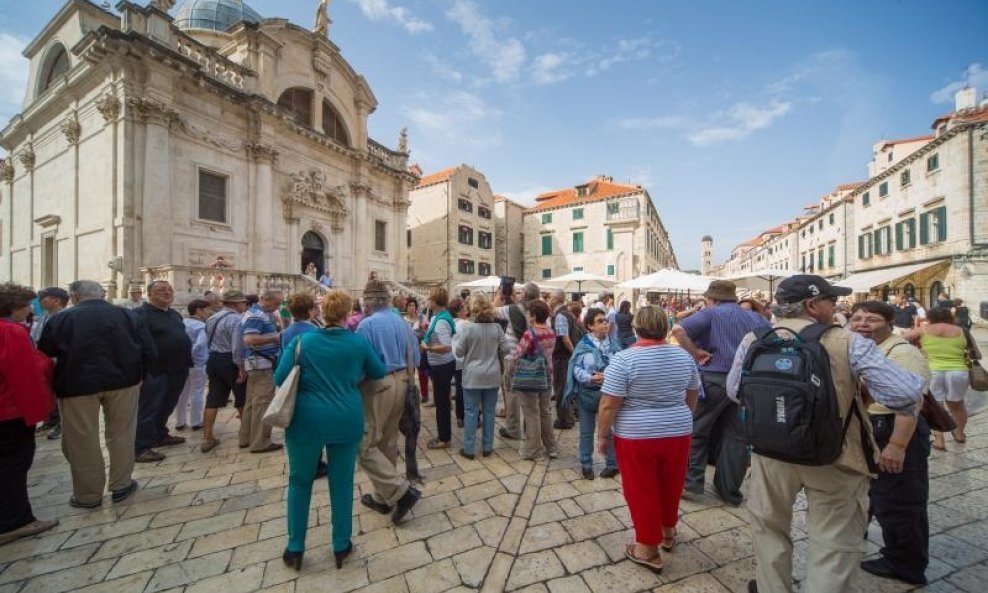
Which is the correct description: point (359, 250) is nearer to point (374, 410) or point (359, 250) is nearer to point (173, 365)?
point (173, 365)

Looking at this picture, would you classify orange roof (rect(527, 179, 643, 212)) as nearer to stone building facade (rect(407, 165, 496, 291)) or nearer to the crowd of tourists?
stone building facade (rect(407, 165, 496, 291))

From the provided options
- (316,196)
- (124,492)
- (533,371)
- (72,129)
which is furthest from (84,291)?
(72,129)

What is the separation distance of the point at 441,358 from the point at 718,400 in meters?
2.98

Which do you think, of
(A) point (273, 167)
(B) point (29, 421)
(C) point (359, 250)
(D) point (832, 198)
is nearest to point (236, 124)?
(A) point (273, 167)

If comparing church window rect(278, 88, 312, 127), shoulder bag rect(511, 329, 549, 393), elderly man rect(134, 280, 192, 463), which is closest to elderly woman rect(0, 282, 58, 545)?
elderly man rect(134, 280, 192, 463)

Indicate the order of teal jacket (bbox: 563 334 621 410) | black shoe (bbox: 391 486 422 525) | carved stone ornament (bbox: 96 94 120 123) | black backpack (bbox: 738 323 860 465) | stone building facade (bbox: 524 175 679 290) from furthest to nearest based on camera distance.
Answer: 1. stone building facade (bbox: 524 175 679 290)
2. carved stone ornament (bbox: 96 94 120 123)
3. teal jacket (bbox: 563 334 621 410)
4. black shoe (bbox: 391 486 422 525)
5. black backpack (bbox: 738 323 860 465)

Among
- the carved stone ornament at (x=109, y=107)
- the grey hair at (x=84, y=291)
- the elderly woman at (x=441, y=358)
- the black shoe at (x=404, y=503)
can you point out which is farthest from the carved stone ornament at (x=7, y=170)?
the black shoe at (x=404, y=503)

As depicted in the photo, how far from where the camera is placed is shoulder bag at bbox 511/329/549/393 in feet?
14.4

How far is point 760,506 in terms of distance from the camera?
86.6 inches

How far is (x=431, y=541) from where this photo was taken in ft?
9.78

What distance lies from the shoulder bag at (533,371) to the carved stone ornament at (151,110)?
14639 mm

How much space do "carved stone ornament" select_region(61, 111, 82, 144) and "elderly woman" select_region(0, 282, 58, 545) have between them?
50.7ft

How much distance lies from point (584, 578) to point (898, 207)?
30.2 m

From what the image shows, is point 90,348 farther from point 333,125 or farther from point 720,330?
point 333,125
